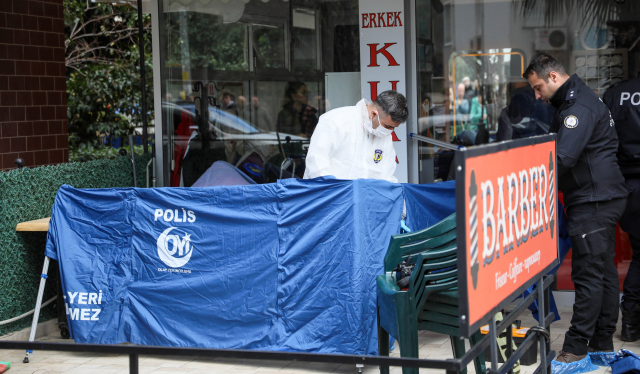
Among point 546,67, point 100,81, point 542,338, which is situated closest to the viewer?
point 542,338

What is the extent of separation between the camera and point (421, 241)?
3900mm

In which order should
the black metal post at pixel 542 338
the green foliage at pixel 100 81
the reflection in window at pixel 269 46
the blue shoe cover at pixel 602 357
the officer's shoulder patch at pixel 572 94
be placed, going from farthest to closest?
the green foliage at pixel 100 81 → the reflection in window at pixel 269 46 → the blue shoe cover at pixel 602 357 → the officer's shoulder patch at pixel 572 94 → the black metal post at pixel 542 338

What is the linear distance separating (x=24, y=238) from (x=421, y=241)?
11.2 feet

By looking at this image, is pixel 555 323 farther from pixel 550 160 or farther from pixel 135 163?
pixel 135 163

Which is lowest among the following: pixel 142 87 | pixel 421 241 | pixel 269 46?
pixel 421 241

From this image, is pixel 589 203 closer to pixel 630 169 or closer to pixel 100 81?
pixel 630 169

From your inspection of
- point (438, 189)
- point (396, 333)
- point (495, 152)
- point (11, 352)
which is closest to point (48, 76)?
point (11, 352)

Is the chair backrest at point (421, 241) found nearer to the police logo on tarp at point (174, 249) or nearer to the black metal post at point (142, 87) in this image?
the police logo on tarp at point (174, 249)

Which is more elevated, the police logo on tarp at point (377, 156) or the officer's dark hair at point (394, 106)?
the officer's dark hair at point (394, 106)

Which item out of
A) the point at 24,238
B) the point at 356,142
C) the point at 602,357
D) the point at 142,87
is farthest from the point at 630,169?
the point at 142,87

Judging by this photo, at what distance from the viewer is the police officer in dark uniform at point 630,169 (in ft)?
16.6

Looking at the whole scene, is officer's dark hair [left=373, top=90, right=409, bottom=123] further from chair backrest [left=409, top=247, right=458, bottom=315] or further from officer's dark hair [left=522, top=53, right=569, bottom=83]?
chair backrest [left=409, top=247, right=458, bottom=315]

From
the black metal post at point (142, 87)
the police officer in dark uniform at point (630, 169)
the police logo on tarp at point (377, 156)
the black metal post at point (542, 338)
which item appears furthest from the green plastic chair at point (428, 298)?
the black metal post at point (142, 87)

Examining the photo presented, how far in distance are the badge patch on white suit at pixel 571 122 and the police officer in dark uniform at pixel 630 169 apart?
3.20ft
